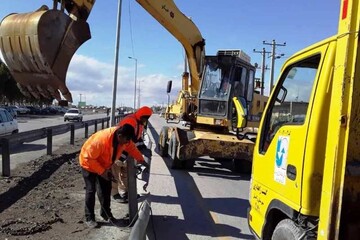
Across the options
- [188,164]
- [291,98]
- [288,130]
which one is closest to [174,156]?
[188,164]

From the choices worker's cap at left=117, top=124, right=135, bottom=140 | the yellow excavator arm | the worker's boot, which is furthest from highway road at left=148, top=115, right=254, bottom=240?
the yellow excavator arm

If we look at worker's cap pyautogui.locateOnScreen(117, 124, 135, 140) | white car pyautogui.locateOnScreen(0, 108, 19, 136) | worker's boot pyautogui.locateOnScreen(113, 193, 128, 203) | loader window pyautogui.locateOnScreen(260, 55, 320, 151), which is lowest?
worker's boot pyautogui.locateOnScreen(113, 193, 128, 203)

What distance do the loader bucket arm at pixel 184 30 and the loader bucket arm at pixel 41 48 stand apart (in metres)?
6.31

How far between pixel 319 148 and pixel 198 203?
209 inches

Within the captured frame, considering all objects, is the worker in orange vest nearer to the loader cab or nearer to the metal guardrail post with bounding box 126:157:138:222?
the metal guardrail post with bounding box 126:157:138:222

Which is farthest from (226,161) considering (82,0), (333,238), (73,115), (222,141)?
(73,115)

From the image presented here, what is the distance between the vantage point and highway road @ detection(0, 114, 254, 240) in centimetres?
652

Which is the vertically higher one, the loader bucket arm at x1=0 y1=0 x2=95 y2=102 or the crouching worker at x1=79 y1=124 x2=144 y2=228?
the loader bucket arm at x1=0 y1=0 x2=95 y2=102

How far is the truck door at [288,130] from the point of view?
3.66 m

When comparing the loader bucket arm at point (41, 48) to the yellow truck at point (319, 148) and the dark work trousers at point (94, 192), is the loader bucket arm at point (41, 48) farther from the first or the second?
the yellow truck at point (319, 148)

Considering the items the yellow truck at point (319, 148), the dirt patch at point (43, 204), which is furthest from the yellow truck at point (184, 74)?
the yellow truck at point (319, 148)

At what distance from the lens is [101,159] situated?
256 inches

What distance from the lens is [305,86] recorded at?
161 inches

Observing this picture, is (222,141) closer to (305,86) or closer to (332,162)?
(305,86)
